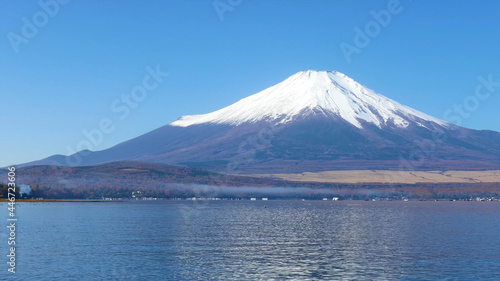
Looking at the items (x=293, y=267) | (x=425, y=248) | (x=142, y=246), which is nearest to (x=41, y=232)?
(x=142, y=246)

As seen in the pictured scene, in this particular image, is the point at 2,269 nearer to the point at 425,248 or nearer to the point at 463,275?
the point at 463,275

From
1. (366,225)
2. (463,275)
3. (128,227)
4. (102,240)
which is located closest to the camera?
(463,275)

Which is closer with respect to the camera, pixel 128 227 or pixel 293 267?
pixel 293 267

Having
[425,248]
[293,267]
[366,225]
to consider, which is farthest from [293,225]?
[293,267]

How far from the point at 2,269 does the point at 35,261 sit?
199 inches

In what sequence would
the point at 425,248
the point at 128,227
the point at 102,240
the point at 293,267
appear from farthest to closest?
the point at 128,227
the point at 102,240
the point at 425,248
the point at 293,267

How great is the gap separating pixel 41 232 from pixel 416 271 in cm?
5736

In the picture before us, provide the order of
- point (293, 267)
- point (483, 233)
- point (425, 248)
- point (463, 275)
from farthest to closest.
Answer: point (483, 233) < point (425, 248) < point (293, 267) < point (463, 275)

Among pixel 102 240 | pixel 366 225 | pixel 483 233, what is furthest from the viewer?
pixel 366 225

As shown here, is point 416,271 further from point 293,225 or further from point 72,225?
point 72,225

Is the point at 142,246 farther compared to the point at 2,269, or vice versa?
the point at 142,246

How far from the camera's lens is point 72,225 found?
99375mm

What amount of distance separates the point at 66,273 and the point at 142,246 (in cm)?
1833

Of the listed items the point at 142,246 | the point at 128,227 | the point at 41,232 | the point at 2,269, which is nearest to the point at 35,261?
the point at 2,269
